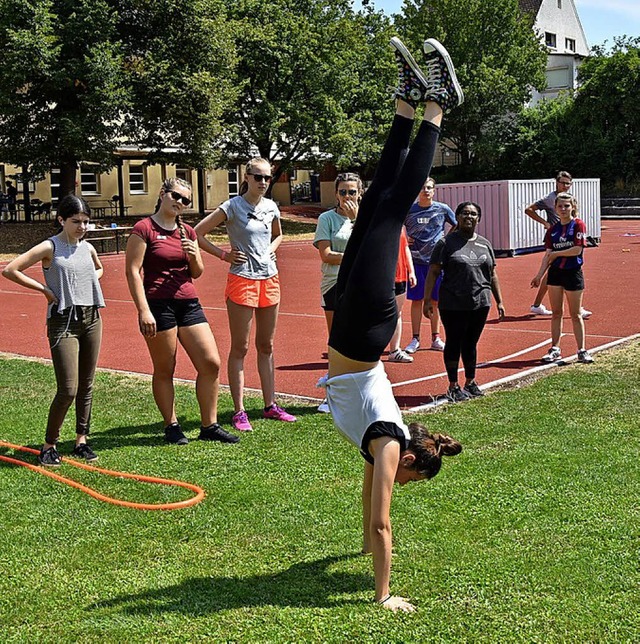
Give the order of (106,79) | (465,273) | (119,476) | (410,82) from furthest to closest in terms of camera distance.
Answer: (106,79) < (465,273) < (119,476) < (410,82)

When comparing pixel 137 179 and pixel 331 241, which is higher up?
pixel 137 179

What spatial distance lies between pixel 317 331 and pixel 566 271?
167 inches

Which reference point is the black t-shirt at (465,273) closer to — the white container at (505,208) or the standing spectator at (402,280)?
the standing spectator at (402,280)

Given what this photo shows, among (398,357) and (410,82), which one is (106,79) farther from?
(410,82)

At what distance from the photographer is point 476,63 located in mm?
53094

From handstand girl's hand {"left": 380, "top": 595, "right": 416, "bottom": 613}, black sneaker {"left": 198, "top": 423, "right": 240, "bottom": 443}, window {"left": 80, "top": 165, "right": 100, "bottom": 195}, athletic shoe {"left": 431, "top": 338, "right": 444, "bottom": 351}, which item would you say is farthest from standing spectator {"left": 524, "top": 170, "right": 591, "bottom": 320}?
window {"left": 80, "top": 165, "right": 100, "bottom": 195}

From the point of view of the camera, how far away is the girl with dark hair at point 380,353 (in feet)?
13.5

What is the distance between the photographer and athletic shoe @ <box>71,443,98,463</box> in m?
6.86

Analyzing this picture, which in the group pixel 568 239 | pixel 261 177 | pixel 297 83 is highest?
pixel 297 83

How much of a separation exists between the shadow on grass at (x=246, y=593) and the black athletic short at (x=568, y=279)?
6.55 meters

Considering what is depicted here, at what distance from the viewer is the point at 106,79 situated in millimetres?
30047

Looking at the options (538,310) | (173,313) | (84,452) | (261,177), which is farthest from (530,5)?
(84,452)

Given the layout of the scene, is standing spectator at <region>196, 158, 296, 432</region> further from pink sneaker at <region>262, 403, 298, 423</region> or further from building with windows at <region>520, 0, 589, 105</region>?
building with windows at <region>520, 0, 589, 105</region>

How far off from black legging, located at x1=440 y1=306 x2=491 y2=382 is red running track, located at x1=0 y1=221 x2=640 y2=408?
426 millimetres
